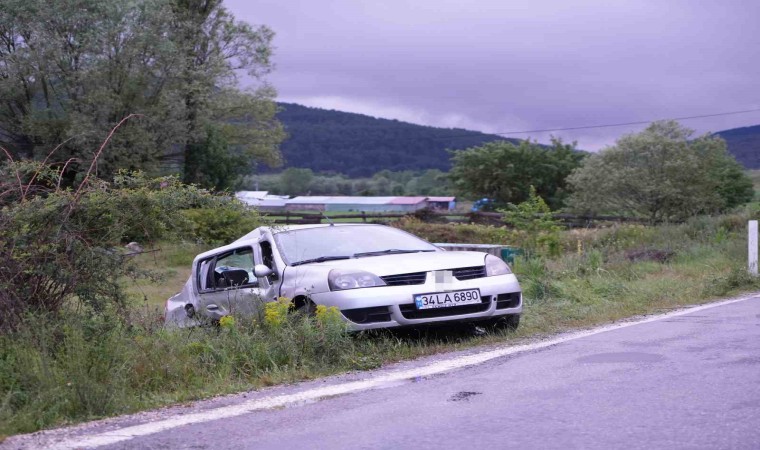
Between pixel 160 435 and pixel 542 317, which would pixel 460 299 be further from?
pixel 160 435

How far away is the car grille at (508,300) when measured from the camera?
8.06 meters

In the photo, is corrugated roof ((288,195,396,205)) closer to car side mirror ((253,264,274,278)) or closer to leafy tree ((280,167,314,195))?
leafy tree ((280,167,314,195))

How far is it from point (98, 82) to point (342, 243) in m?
34.3

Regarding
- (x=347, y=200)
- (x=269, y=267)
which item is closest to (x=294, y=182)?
(x=347, y=200)

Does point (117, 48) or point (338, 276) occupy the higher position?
point (117, 48)

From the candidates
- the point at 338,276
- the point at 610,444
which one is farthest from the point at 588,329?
the point at 610,444

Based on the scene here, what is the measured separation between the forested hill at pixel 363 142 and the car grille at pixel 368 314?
108994mm

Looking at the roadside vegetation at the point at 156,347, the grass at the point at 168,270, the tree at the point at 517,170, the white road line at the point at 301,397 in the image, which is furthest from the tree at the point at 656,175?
the white road line at the point at 301,397

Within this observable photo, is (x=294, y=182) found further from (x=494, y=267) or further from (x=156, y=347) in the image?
(x=156, y=347)

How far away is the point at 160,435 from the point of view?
15.4 ft

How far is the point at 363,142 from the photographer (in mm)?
128500

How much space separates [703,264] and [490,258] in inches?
404

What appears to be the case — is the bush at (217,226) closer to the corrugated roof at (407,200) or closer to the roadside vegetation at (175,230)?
the roadside vegetation at (175,230)

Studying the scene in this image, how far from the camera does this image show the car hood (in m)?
7.75
